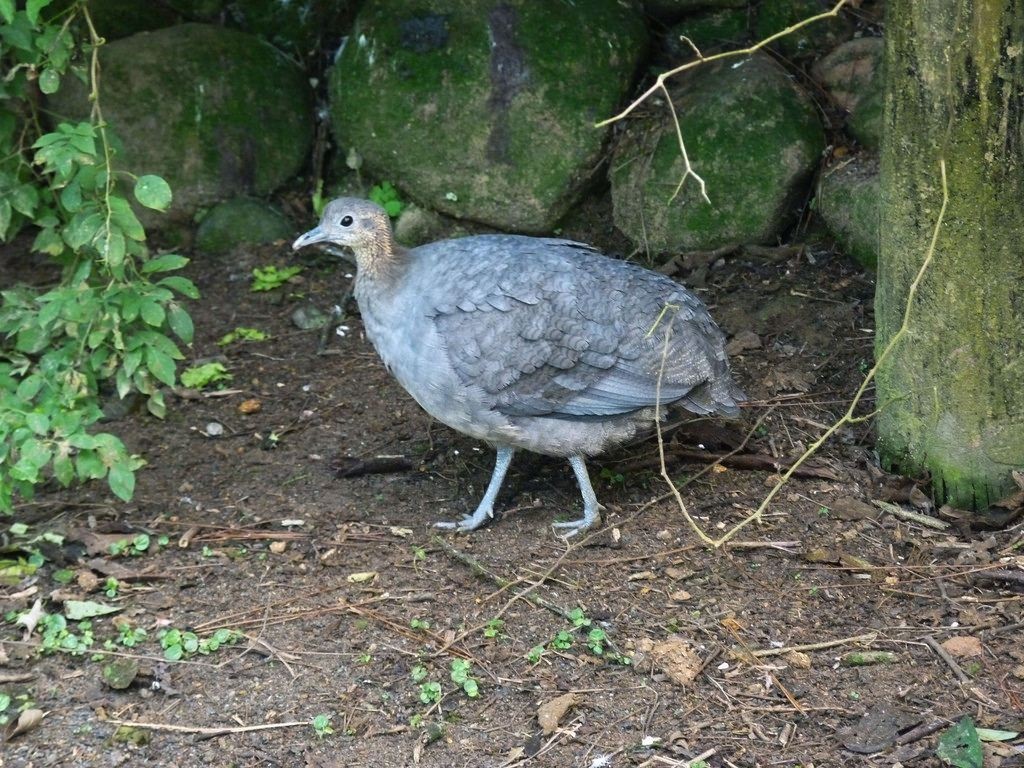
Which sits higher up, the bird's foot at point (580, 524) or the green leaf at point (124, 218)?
the green leaf at point (124, 218)

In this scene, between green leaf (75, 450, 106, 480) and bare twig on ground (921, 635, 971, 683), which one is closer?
bare twig on ground (921, 635, 971, 683)

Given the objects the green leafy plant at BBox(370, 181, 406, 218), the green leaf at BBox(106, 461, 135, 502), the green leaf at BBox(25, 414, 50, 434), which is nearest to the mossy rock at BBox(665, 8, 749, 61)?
the green leafy plant at BBox(370, 181, 406, 218)

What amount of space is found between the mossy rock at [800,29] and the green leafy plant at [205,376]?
349 cm

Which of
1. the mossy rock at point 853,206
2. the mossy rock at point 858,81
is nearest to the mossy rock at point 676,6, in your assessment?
the mossy rock at point 858,81

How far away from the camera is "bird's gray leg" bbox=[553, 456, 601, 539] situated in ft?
17.1

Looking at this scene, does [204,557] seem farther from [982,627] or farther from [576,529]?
[982,627]

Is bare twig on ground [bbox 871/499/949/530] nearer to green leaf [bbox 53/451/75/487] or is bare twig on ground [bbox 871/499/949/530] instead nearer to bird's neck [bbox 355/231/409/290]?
bird's neck [bbox 355/231/409/290]

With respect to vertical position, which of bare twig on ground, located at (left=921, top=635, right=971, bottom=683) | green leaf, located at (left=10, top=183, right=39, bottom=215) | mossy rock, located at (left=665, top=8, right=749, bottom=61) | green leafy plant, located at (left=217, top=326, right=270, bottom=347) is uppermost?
mossy rock, located at (left=665, top=8, right=749, bottom=61)

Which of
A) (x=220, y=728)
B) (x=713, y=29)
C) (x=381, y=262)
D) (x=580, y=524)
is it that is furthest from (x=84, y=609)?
(x=713, y=29)

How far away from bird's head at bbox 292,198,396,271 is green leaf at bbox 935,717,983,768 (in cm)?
297

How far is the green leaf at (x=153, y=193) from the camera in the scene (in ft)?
16.1

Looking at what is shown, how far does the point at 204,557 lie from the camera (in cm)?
513

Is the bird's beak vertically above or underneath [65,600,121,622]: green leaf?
above

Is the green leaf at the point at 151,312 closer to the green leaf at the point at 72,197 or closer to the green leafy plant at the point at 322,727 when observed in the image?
the green leaf at the point at 72,197
